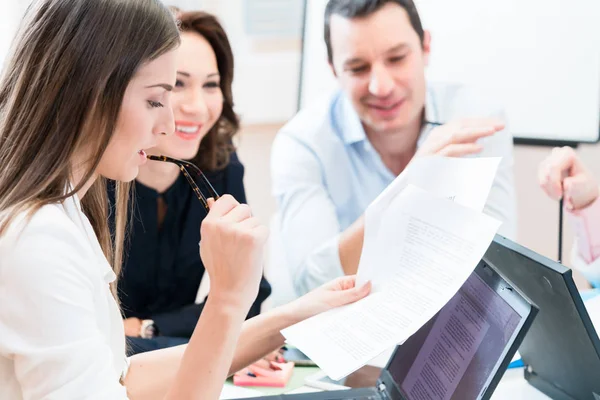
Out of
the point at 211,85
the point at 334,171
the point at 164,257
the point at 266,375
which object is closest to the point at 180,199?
the point at 164,257

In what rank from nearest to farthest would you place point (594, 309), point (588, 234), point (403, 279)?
point (403, 279), point (594, 309), point (588, 234)

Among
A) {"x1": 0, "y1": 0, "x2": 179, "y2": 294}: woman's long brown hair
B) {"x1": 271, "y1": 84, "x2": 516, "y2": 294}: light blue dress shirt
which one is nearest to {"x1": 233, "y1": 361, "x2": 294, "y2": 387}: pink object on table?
{"x1": 0, "y1": 0, "x2": 179, "y2": 294}: woman's long brown hair

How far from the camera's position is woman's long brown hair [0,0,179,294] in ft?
2.77

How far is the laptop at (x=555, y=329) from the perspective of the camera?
0.82 m

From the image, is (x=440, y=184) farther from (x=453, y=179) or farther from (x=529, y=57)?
(x=529, y=57)

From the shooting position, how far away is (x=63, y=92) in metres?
0.85

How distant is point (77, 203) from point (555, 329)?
0.62m

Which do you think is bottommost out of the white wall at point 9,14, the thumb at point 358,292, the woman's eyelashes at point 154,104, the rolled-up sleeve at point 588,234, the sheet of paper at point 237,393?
the sheet of paper at point 237,393

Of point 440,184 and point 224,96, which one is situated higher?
point 224,96

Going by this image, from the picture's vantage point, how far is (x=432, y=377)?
0.91m

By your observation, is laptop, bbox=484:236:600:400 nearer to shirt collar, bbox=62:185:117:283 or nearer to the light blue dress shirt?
shirt collar, bbox=62:185:117:283

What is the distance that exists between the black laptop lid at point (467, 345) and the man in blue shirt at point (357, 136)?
66 cm

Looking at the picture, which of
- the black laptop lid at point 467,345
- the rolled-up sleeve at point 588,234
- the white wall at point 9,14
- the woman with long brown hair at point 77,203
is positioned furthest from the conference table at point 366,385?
the white wall at point 9,14

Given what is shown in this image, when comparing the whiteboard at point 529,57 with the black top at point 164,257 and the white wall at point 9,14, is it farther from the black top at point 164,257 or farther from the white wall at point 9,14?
the white wall at point 9,14
